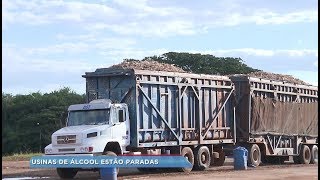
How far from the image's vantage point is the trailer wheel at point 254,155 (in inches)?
1104

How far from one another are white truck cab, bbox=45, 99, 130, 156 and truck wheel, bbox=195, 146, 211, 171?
4.12 meters

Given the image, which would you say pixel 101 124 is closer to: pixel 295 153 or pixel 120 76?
pixel 120 76

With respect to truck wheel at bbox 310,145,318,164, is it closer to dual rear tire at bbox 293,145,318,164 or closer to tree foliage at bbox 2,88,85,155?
dual rear tire at bbox 293,145,318,164

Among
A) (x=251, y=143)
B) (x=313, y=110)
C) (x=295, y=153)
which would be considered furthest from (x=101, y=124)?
(x=313, y=110)

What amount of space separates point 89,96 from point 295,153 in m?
11.8

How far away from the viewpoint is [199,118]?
83.9 ft

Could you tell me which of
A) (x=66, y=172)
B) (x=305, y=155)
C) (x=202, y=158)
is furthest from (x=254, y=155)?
(x=66, y=172)

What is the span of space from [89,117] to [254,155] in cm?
926

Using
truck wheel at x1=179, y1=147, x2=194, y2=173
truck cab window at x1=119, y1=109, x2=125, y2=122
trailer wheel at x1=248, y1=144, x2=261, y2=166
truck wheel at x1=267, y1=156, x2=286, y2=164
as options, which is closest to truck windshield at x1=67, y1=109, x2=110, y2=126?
truck cab window at x1=119, y1=109, x2=125, y2=122

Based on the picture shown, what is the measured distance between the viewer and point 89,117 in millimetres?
22172

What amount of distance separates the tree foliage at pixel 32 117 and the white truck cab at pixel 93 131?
35.2 m

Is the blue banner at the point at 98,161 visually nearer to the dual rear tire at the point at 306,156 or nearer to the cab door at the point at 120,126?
the cab door at the point at 120,126

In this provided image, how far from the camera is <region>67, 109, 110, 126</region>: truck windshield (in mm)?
21906

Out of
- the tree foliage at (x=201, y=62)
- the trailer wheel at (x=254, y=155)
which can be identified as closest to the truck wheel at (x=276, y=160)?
the trailer wheel at (x=254, y=155)
